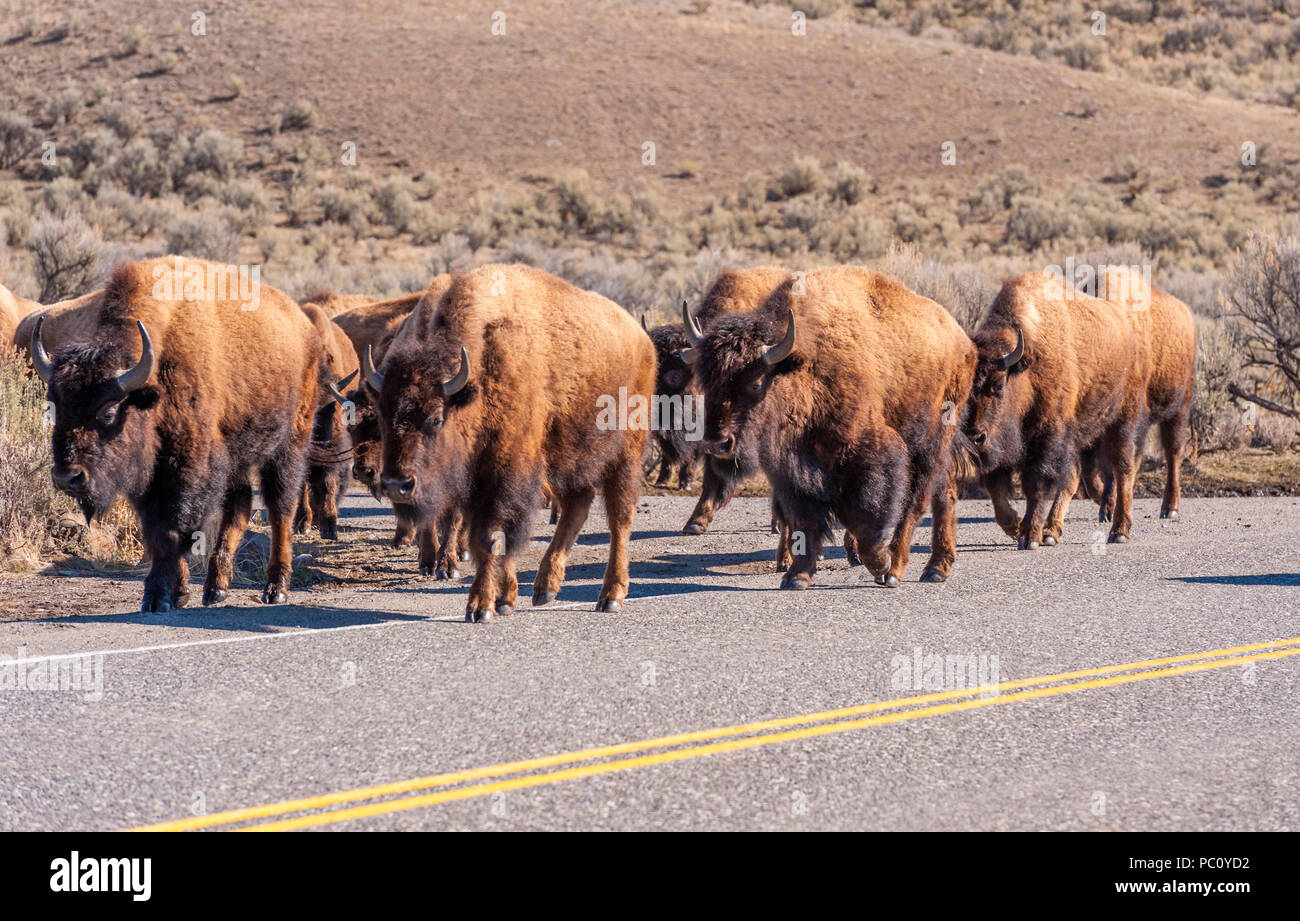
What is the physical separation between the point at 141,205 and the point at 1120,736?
38.5 meters

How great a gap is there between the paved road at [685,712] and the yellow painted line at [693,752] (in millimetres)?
16

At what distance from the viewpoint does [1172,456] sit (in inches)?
591

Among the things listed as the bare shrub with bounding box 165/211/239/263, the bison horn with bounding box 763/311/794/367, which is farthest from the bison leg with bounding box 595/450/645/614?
the bare shrub with bounding box 165/211/239/263

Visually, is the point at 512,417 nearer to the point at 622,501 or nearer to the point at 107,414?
the point at 622,501

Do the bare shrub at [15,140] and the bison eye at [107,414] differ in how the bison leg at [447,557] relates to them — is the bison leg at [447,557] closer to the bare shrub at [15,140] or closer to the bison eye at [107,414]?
the bison eye at [107,414]

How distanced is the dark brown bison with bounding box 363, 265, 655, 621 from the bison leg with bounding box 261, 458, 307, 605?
158cm

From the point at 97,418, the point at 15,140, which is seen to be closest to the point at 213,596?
the point at 97,418

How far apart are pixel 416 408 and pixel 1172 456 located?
944cm

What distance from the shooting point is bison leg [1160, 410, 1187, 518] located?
48.2 ft

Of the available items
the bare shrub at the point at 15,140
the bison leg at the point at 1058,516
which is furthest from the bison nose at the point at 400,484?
the bare shrub at the point at 15,140

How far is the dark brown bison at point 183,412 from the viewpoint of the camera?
339 inches

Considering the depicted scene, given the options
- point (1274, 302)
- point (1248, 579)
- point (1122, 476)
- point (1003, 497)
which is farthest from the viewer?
point (1274, 302)

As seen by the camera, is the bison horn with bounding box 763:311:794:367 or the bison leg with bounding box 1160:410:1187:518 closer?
the bison horn with bounding box 763:311:794:367

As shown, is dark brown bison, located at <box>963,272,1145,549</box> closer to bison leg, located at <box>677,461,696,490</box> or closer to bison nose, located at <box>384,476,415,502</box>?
bison leg, located at <box>677,461,696,490</box>
